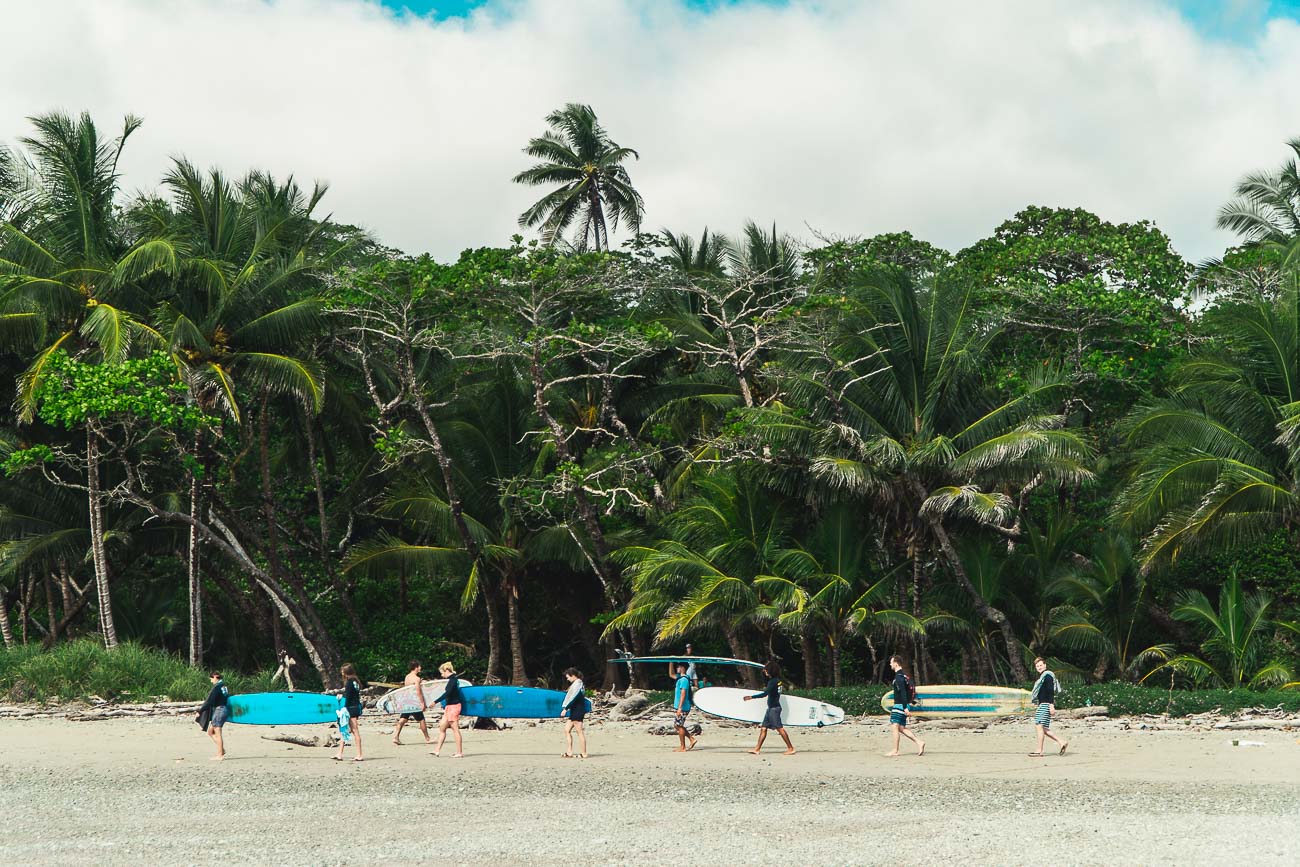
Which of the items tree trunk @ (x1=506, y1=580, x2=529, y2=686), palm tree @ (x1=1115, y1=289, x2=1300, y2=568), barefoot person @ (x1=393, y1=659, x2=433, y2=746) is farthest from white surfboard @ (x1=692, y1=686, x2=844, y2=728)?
tree trunk @ (x1=506, y1=580, x2=529, y2=686)

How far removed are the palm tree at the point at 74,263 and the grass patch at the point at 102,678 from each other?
184 centimetres

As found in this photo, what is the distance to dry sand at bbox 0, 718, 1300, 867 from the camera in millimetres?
9820

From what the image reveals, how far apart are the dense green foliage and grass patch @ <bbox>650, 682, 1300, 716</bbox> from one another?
0.61 feet

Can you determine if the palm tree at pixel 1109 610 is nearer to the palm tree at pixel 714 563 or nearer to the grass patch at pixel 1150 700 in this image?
the grass patch at pixel 1150 700

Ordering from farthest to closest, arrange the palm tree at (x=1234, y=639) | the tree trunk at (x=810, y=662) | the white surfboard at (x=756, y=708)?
the tree trunk at (x=810, y=662)
the palm tree at (x=1234, y=639)
the white surfboard at (x=756, y=708)

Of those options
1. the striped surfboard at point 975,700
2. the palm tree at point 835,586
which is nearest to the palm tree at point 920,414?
the palm tree at point 835,586

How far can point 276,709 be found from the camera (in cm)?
1766

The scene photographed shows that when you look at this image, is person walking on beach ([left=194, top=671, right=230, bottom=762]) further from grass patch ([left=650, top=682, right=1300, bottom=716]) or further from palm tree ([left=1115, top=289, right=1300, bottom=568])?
palm tree ([left=1115, top=289, right=1300, bottom=568])

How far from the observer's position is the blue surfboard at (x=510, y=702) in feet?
62.2

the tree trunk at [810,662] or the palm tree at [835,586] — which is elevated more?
the palm tree at [835,586]

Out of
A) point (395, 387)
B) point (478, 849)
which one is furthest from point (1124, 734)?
point (395, 387)

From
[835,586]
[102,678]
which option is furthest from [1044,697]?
[102,678]

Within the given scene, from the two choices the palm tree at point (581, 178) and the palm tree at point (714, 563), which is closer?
the palm tree at point (714, 563)

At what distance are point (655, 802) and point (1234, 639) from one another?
1314 centimetres
